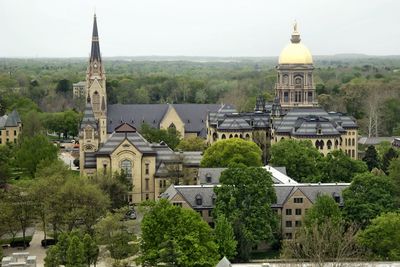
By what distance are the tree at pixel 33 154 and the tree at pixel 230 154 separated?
18.6 metres

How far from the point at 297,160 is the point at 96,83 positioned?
3896 cm

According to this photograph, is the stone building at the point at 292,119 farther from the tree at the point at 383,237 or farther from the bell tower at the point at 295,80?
the tree at the point at 383,237

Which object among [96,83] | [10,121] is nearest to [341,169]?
[96,83]

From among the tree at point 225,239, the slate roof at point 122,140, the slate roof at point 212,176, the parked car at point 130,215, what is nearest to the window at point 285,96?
the slate roof at point 122,140

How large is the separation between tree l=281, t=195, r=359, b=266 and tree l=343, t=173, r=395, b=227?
52.1 inches

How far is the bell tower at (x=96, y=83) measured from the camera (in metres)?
110

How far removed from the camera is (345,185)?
68.2 metres

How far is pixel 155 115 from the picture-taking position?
120250mm

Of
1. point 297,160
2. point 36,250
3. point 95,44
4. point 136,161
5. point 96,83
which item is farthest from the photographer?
point 95,44

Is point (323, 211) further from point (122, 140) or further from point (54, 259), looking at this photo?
point (122, 140)

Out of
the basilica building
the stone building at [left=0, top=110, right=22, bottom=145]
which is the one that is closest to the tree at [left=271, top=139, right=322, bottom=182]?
the basilica building

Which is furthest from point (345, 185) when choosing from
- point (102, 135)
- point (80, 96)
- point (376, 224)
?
point (80, 96)

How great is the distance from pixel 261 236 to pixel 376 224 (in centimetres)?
900

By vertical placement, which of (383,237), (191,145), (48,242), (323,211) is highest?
(323,211)
